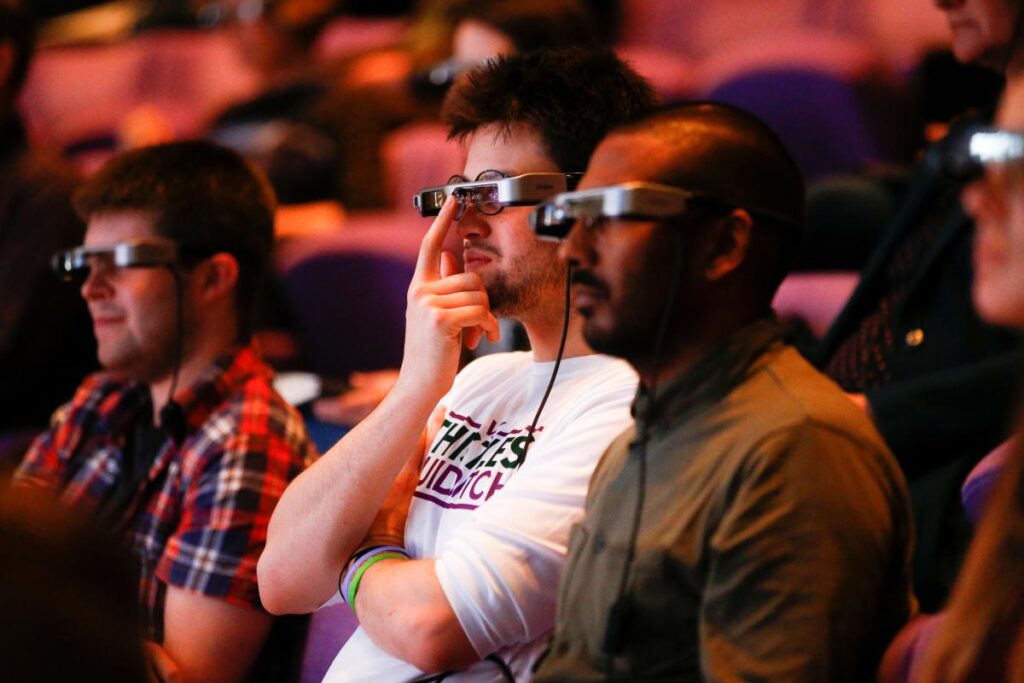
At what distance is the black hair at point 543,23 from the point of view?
112 inches

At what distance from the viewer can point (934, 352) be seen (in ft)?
5.93

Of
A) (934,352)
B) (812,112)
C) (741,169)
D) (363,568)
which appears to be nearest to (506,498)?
(363,568)

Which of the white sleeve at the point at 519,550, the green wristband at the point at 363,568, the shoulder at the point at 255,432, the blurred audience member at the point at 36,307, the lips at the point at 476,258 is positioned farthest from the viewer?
the blurred audience member at the point at 36,307

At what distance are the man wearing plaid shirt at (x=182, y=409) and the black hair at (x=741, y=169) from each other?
32.4 inches

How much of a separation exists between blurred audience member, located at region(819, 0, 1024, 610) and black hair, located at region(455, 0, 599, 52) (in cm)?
103

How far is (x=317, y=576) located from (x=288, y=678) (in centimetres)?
35

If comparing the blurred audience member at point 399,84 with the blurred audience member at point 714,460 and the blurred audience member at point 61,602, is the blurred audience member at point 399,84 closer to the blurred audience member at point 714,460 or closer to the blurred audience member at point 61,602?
the blurred audience member at point 714,460

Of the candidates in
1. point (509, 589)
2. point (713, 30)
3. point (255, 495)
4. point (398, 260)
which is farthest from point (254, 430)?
point (713, 30)

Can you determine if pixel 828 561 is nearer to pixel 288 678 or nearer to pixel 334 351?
pixel 288 678

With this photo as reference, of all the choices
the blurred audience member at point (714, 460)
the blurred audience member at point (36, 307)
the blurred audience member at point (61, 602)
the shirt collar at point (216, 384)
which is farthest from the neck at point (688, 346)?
the blurred audience member at point (36, 307)

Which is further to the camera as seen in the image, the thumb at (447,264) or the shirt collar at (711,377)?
the thumb at (447,264)

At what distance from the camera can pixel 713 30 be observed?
3.80 m
